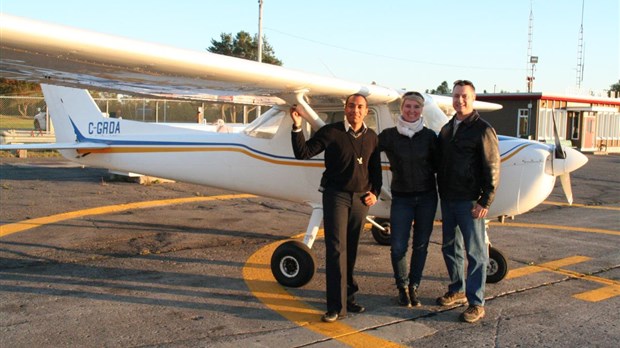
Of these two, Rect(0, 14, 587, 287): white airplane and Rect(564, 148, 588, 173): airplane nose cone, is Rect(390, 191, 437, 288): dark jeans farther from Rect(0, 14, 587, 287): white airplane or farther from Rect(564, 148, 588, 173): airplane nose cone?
Rect(564, 148, 588, 173): airplane nose cone

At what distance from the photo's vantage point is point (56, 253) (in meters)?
6.36

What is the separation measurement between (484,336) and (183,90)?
360 cm

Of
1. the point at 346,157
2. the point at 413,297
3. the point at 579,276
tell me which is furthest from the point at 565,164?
the point at 346,157

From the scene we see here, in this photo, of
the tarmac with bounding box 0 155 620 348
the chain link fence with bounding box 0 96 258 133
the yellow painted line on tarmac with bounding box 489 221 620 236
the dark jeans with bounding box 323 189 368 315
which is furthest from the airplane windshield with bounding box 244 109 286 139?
the chain link fence with bounding box 0 96 258 133

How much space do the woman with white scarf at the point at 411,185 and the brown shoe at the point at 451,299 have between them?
0.21 m

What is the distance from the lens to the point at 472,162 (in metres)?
4.37

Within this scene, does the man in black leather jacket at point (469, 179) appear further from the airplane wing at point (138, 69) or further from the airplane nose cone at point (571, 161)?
the airplane wing at point (138, 69)

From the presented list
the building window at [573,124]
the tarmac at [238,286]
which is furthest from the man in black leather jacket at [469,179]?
the building window at [573,124]

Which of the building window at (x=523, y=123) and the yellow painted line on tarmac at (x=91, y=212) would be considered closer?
the yellow painted line on tarmac at (x=91, y=212)

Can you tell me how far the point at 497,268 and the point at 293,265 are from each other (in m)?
1.98

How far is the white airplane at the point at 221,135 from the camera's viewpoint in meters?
3.68

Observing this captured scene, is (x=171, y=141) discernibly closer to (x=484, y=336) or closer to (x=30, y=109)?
(x=484, y=336)

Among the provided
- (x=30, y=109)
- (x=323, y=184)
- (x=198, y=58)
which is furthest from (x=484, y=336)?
(x=30, y=109)

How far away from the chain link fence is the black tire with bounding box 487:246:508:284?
19451 mm
